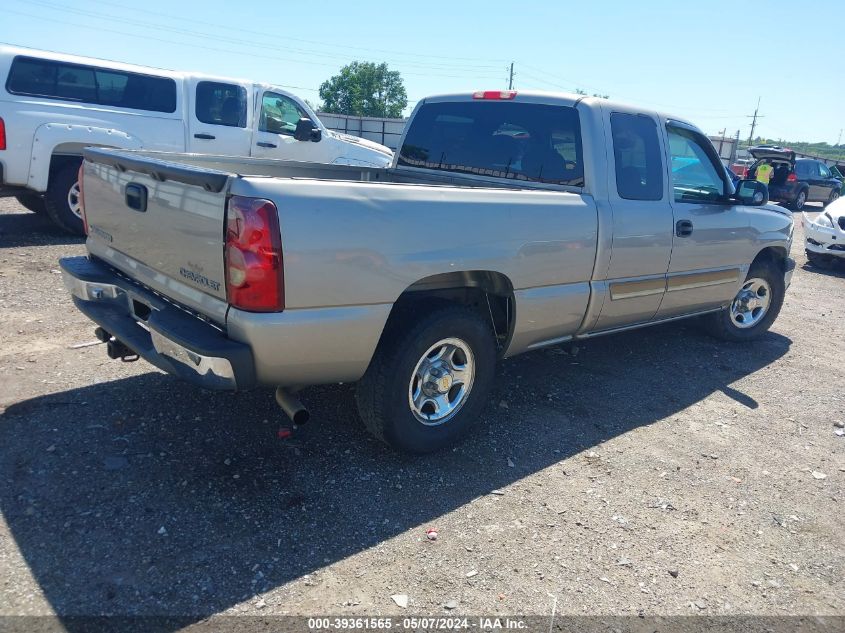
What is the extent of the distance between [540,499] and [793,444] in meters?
2.07

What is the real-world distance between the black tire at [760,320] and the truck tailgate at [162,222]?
484cm

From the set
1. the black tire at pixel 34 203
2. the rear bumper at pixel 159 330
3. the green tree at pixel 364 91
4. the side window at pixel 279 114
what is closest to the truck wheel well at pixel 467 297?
the rear bumper at pixel 159 330

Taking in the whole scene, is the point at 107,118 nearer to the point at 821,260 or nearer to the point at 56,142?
the point at 56,142

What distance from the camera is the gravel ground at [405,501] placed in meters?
2.54

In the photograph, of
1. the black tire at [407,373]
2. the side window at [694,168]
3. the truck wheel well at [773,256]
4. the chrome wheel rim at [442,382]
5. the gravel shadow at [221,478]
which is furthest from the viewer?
the truck wheel well at [773,256]

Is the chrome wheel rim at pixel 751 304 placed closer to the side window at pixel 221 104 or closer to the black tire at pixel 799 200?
the side window at pixel 221 104

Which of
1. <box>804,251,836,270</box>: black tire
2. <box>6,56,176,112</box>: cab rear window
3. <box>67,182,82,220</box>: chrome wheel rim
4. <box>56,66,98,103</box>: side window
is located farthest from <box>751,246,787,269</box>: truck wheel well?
<box>56,66,98,103</box>: side window

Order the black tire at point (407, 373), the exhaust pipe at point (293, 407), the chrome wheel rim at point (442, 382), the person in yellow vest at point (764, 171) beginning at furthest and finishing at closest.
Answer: the person in yellow vest at point (764, 171) < the chrome wheel rim at point (442, 382) < the black tire at point (407, 373) < the exhaust pipe at point (293, 407)

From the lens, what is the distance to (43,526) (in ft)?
8.86

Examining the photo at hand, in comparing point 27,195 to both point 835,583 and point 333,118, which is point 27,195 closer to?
point 835,583

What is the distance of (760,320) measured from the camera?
20.4 feet

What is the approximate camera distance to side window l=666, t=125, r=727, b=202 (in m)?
4.75

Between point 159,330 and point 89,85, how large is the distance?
644 centimetres

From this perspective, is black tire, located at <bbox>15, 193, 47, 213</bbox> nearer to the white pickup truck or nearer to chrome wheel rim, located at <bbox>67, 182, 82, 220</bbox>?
the white pickup truck
